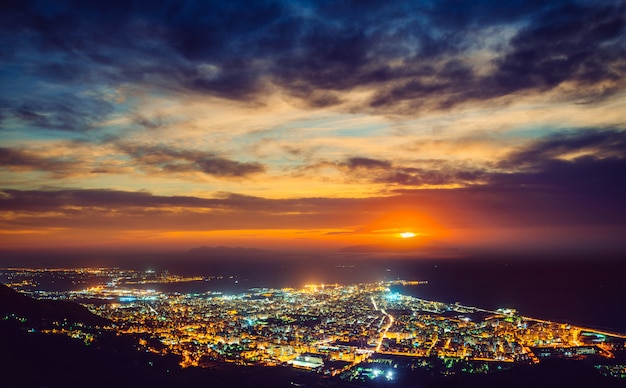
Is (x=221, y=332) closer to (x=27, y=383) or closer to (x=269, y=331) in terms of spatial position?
(x=269, y=331)

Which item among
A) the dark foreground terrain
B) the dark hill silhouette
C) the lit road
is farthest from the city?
the dark hill silhouette

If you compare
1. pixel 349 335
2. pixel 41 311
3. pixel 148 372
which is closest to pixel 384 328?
pixel 349 335

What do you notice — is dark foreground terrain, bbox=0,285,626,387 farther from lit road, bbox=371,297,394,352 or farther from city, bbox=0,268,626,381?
lit road, bbox=371,297,394,352

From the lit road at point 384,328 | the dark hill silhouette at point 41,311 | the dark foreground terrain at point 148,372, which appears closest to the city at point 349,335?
the lit road at point 384,328

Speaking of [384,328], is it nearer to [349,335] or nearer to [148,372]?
[349,335]

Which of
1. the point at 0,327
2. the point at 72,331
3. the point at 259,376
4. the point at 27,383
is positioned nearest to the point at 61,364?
the point at 27,383

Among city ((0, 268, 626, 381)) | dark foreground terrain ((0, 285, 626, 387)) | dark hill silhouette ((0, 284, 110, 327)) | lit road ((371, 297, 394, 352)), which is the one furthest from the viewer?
lit road ((371, 297, 394, 352))

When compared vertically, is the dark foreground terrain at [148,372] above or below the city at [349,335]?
above

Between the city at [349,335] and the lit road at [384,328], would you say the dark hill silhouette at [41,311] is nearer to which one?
the city at [349,335]
